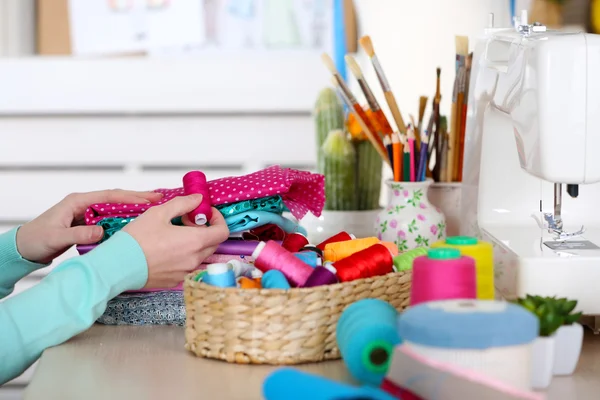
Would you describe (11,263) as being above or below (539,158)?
below

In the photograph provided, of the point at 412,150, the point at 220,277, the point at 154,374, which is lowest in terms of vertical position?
the point at 154,374

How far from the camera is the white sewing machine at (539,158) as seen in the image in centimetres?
100

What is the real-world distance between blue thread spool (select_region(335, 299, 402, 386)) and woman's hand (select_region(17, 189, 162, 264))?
497 mm

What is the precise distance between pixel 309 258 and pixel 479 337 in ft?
1.32

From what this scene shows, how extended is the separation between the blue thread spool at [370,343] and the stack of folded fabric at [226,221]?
0.30 m

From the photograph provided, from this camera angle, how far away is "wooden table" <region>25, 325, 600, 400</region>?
0.86 meters

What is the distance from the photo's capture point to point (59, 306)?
3.31 ft

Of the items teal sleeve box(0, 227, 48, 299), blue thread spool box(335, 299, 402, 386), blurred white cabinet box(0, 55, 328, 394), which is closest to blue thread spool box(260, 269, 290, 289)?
blue thread spool box(335, 299, 402, 386)

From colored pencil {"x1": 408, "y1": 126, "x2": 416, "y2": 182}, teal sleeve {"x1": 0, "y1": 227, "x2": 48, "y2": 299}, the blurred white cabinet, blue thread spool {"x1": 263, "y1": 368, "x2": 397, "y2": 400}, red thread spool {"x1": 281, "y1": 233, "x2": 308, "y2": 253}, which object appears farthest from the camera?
the blurred white cabinet

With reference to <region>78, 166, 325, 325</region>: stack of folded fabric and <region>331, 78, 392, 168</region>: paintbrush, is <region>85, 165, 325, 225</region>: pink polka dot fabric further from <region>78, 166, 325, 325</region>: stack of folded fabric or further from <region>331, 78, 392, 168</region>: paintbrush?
<region>331, 78, 392, 168</region>: paintbrush

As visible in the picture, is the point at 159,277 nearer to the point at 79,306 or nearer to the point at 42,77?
the point at 79,306

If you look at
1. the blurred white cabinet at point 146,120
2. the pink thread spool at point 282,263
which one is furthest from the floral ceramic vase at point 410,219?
the blurred white cabinet at point 146,120

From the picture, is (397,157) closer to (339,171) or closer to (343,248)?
(339,171)

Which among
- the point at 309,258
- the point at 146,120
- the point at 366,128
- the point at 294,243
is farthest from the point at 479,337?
the point at 146,120
